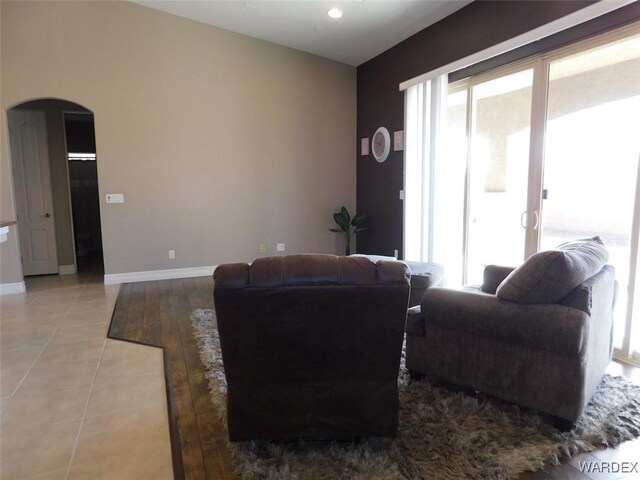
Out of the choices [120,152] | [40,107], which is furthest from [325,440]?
[40,107]

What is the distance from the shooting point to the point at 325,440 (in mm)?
2025

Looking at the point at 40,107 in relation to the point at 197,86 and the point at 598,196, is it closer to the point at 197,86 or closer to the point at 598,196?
the point at 197,86

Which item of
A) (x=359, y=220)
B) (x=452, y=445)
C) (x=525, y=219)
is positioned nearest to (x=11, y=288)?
(x=359, y=220)

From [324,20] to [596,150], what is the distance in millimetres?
3248

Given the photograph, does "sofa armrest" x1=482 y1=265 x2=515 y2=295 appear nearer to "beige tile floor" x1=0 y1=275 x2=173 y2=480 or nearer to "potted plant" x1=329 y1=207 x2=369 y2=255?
"beige tile floor" x1=0 y1=275 x2=173 y2=480

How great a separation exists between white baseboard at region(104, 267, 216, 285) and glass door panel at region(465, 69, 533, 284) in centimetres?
363

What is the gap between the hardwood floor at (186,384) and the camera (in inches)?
73.9

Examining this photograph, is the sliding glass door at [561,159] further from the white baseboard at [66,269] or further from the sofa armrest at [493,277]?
the white baseboard at [66,269]

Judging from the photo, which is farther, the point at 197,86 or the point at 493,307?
the point at 197,86

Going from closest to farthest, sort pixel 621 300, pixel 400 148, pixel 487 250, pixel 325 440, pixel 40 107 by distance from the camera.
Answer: pixel 325 440
pixel 621 300
pixel 487 250
pixel 400 148
pixel 40 107

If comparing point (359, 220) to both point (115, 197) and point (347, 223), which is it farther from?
point (115, 197)

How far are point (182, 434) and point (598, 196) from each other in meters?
3.38

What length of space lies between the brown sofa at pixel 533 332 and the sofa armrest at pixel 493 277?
45cm

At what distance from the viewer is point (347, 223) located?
618 cm
